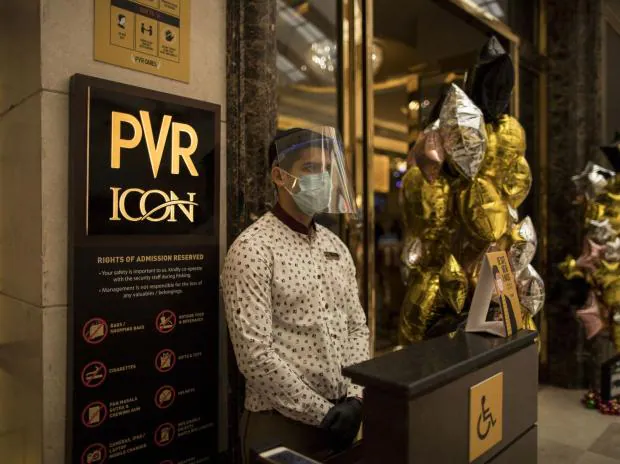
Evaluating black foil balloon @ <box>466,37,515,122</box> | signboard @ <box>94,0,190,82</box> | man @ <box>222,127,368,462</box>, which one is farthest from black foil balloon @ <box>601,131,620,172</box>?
signboard @ <box>94,0,190,82</box>

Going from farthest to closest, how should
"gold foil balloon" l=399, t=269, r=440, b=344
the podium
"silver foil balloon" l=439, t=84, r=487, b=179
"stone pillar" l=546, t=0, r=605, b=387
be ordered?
"stone pillar" l=546, t=0, r=605, b=387
"gold foil balloon" l=399, t=269, r=440, b=344
"silver foil balloon" l=439, t=84, r=487, b=179
the podium

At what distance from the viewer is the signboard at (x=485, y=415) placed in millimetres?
991

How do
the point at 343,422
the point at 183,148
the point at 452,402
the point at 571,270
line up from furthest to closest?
1. the point at 571,270
2. the point at 183,148
3. the point at 343,422
4. the point at 452,402

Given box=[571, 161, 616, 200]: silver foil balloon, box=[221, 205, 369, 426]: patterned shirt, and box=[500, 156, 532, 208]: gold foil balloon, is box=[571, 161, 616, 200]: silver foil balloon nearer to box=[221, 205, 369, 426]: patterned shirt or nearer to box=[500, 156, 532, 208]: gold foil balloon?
box=[500, 156, 532, 208]: gold foil balloon

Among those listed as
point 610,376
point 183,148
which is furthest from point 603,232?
point 183,148

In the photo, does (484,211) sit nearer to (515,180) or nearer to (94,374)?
(515,180)

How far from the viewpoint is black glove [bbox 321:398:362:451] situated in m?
1.42

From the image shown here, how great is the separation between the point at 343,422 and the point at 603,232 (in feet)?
8.11

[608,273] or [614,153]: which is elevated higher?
[614,153]

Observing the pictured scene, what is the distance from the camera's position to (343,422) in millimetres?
1430

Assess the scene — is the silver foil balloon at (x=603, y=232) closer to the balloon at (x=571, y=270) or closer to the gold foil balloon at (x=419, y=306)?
the balloon at (x=571, y=270)

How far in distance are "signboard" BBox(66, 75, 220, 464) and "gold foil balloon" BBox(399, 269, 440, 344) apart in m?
0.97

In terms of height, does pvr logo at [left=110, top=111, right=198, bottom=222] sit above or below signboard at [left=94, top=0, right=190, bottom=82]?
below

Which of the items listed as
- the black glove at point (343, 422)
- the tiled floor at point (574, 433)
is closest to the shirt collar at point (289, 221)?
the black glove at point (343, 422)
